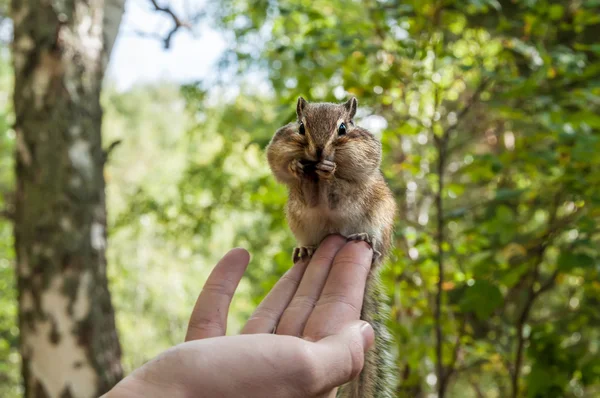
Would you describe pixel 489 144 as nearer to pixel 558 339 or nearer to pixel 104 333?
pixel 558 339

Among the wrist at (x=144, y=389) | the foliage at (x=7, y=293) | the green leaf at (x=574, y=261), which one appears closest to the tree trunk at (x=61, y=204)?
the wrist at (x=144, y=389)

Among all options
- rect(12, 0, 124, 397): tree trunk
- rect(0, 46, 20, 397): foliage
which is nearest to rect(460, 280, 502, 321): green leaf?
rect(12, 0, 124, 397): tree trunk

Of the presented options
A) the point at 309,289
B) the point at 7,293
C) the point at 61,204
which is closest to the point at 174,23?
the point at 61,204

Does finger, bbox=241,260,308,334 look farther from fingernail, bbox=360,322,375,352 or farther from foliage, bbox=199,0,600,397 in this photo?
foliage, bbox=199,0,600,397

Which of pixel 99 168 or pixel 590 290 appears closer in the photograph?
pixel 99 168

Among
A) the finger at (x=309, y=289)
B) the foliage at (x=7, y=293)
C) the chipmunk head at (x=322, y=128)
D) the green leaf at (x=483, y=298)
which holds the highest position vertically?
the chipmunk head at (x=322, y=128)

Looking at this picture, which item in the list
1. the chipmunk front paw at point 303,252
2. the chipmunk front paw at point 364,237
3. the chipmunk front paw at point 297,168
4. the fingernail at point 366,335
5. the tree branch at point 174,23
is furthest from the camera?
the tree branch at point 174,23

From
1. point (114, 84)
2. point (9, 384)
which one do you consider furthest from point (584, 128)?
point (114, 84)

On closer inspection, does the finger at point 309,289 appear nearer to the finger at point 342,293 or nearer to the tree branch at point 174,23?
the finger at point 342,293
